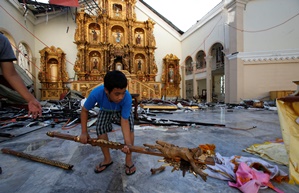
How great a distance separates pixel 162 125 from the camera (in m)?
3.94

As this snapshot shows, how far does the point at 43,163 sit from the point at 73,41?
51.2ft

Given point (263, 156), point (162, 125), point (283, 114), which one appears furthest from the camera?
point (162, 125)

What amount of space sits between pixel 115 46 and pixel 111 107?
14.0 m

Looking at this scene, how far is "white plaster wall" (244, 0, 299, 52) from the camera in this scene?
1002cm

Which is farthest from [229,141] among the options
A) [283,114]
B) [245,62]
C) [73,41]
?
[73,41]

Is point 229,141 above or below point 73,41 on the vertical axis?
below

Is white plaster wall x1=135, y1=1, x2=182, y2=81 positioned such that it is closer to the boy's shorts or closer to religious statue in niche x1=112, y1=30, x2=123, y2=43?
religious statue in niche x1=112, y1=30, x2=123, y2=43

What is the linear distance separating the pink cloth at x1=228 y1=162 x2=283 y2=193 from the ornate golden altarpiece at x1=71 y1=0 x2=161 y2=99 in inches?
452

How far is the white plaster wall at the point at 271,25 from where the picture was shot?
10.0 metres

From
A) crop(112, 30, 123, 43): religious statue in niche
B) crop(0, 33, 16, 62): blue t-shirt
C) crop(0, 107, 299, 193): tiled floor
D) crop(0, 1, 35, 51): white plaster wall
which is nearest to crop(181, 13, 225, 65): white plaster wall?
crop(112, 30, 123, 43): religious statue in niche

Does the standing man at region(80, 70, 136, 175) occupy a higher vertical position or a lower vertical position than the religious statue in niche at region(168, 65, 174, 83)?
lower

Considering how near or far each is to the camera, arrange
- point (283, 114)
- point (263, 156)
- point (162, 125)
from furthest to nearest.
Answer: point (162, 125) < point (263, 156) < point (283, 114)

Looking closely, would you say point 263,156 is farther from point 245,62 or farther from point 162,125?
point 245,62

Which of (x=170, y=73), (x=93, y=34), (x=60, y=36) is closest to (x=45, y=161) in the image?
(x=93, y=34)
